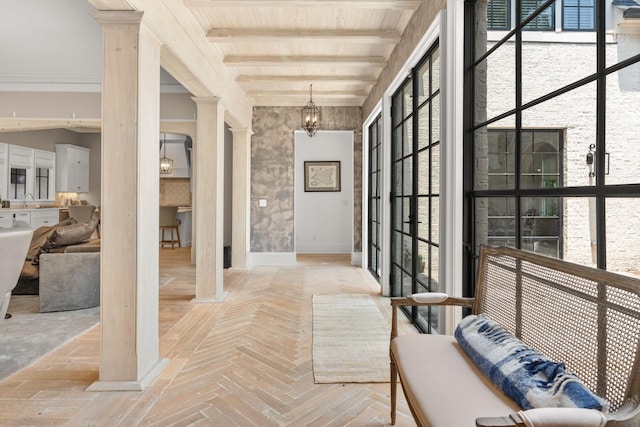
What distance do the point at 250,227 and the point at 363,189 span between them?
2064mm

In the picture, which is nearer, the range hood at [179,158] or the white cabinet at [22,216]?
the white cabinet at [22,216]

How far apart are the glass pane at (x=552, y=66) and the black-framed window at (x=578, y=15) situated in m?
0.06

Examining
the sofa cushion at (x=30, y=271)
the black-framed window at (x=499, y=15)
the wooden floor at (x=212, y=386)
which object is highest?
the black-framed window at (x=499, y=15)

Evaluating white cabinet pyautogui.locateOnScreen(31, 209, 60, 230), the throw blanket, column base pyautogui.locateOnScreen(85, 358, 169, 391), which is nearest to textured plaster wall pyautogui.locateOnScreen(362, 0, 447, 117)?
the throw blanket

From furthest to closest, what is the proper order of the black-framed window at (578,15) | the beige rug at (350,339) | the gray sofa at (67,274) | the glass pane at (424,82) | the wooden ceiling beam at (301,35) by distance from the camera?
the gray sofa at (67,274), the wooden ceiling beam at (301,35), the glass pane at (424,82), the beige rug at (350,339), the black-framed window at (578,15)

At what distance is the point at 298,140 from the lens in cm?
834

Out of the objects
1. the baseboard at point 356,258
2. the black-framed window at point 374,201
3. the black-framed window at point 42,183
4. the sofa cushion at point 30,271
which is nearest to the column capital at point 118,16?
the sofa cushion at point 30,271

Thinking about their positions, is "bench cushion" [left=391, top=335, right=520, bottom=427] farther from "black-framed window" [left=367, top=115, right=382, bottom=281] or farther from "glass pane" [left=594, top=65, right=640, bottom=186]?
"black-framed window" [left=367, top=115, right=382, bottom=281]

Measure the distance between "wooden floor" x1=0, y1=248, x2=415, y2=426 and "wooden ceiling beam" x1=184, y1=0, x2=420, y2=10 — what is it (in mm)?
2666

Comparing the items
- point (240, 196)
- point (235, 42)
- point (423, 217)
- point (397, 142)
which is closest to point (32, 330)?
point (235, 42)

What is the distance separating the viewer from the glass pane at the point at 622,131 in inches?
45.7

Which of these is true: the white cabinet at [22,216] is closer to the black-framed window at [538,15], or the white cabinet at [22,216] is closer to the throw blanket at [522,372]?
the throw blanket at [522,372]

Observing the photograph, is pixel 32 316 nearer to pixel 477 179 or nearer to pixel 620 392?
pixel 477 179

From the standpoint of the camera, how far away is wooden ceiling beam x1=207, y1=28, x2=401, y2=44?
142 inches
